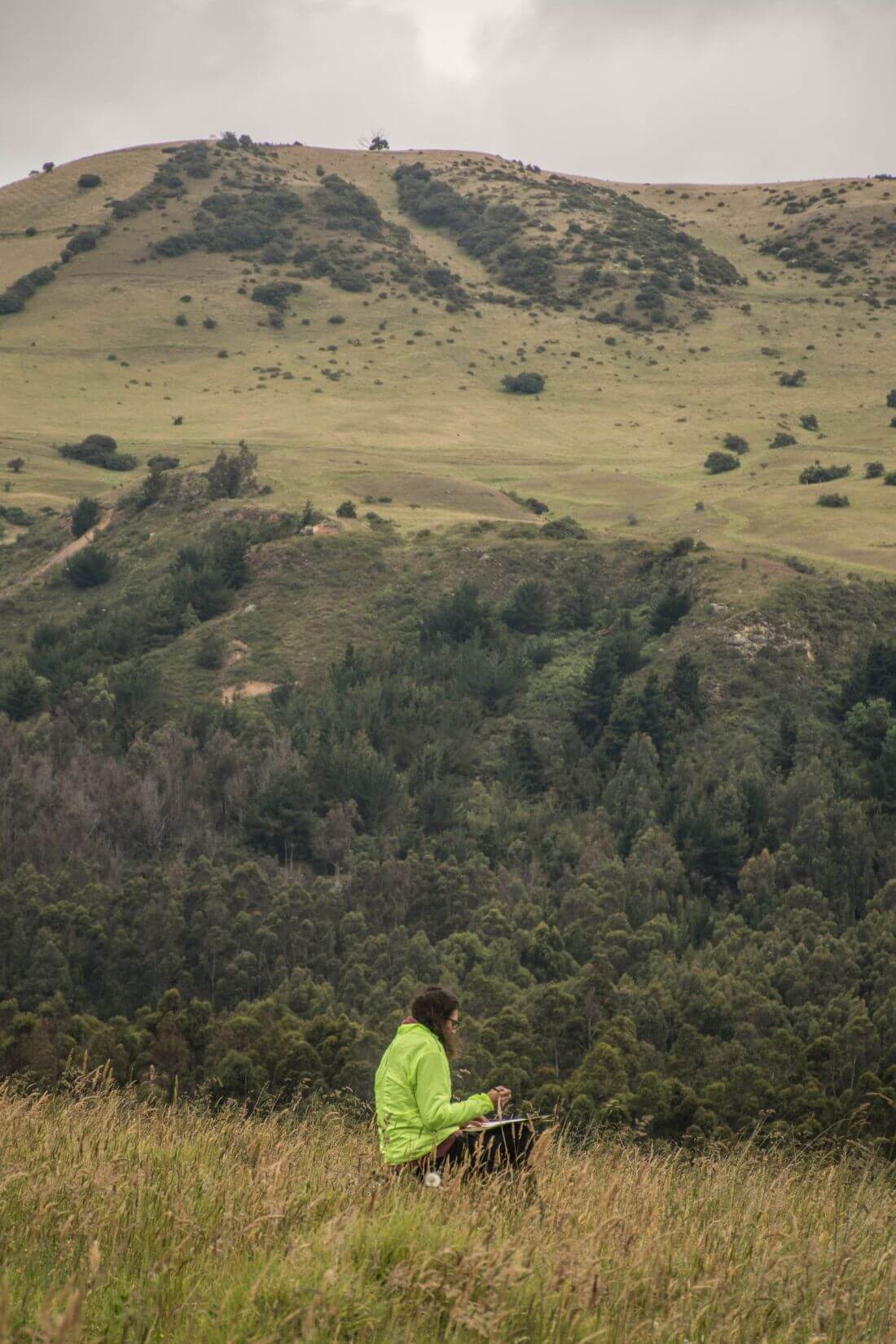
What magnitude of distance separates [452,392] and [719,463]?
23.3 metres

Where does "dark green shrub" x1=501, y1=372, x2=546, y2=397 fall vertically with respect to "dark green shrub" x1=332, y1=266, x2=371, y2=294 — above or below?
below

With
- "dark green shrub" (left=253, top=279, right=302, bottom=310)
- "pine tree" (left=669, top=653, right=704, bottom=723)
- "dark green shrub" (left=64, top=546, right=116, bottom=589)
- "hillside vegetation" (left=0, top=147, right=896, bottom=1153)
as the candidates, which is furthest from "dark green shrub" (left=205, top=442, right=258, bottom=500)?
"dark green shrub" (left=253, top=279, right=302, bottom=310)

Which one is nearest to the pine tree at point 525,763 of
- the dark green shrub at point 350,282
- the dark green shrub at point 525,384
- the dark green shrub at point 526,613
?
the dark green shrub at point 526,613

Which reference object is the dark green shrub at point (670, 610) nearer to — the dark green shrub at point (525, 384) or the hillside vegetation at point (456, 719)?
the hillside vegetation at point (456, 719)

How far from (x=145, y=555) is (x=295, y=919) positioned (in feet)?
91.7

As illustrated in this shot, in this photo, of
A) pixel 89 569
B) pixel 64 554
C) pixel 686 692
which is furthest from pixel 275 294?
pixel 686 692

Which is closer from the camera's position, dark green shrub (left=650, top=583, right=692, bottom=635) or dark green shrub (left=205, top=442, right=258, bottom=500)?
dark green shrub (left=650, top=583, right=692, bottom=635)

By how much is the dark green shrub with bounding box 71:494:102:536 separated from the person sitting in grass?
172 ft

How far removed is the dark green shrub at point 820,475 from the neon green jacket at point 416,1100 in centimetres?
5945

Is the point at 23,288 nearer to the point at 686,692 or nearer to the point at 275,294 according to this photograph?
the point at 275,294

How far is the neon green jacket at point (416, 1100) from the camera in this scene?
544 centimetres

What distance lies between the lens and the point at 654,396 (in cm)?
8531

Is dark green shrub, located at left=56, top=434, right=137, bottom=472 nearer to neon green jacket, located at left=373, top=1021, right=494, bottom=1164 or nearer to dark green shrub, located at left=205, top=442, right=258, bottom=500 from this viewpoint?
dark green shrub, located at left=205, top=442, right=258, bottom=500

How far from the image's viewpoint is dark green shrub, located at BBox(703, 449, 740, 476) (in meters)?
66.8
